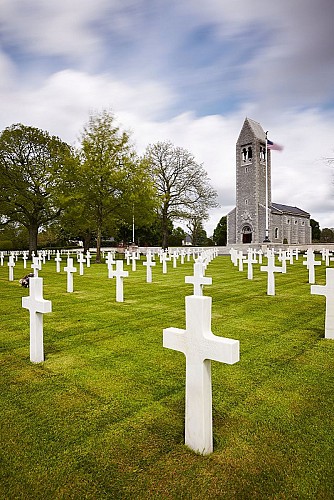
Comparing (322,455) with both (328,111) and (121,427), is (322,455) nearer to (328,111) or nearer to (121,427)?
(121,427)

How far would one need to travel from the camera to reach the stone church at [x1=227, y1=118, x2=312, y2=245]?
49656 millimetres

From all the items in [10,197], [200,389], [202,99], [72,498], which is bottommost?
[72,498]

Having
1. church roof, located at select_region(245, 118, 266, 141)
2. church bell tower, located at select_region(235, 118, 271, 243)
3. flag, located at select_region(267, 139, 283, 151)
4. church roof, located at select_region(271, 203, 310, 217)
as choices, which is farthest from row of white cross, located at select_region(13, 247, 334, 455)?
church roof, located at select_region(271, 203, 310, 217)

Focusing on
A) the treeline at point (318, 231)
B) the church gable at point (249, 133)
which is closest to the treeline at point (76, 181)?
the church gable at point (249, 133)

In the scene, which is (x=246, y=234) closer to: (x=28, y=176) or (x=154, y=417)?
(x=28, y=176)

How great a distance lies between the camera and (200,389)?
2.25 m

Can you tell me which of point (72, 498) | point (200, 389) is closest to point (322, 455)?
point (200, 389)

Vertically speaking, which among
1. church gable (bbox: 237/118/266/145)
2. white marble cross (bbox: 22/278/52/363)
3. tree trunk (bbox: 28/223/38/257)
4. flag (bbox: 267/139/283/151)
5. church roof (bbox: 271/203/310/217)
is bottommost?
white marble cross (bbox: 22/278/52/363)

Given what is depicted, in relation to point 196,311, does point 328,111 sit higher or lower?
higher

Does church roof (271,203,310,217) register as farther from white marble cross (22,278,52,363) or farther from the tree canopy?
white marble cross (22,278,52,363)

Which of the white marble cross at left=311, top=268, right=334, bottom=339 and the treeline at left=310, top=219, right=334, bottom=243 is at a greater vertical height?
the treeline at left=310, top=219, right=334, bottom=243

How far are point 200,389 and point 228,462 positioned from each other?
486 millimetres

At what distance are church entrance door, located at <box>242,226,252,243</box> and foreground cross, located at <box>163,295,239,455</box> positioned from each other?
5011 cm

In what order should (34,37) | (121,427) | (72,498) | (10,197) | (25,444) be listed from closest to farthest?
(72,498) < (25,444) < (121,427) < (34,37) < (10,197)
